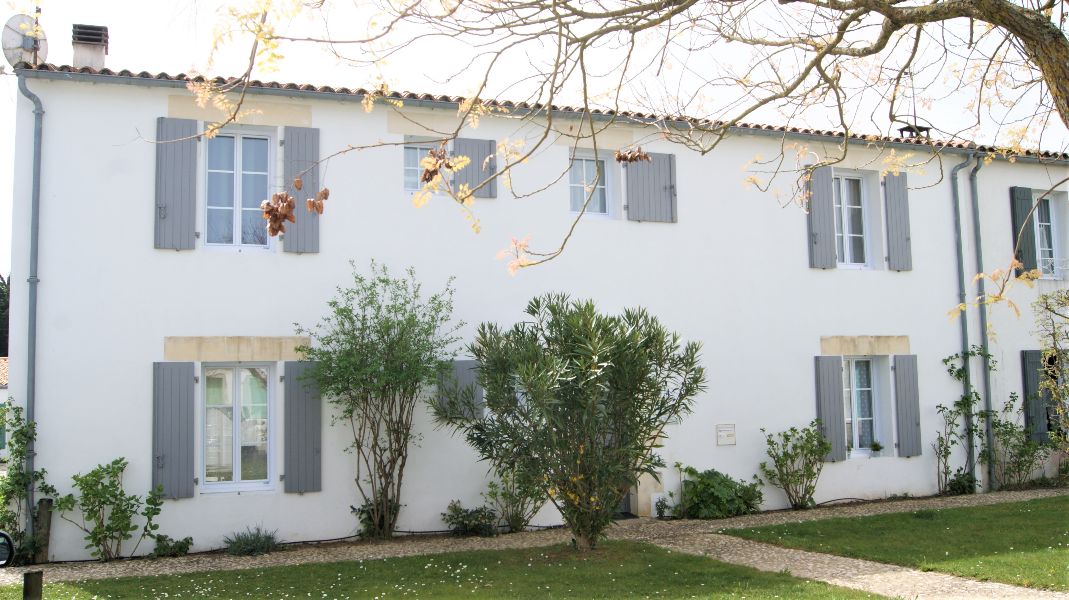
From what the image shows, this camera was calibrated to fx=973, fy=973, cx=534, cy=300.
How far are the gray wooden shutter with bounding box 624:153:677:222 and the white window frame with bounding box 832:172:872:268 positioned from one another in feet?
8.20

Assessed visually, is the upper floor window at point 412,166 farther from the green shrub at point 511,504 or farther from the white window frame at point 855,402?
the white window frame at point 855,402

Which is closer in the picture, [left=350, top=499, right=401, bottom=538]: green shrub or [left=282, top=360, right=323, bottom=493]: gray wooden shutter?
[left=282, top=360, right=323, bottom=493]: gray wooden shutter

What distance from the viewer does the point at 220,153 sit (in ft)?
34.2

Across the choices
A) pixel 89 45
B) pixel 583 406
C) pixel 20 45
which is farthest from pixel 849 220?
pixel 20 45

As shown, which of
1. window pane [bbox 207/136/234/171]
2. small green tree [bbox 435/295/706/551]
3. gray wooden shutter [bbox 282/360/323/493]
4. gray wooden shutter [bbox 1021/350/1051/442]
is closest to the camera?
small green tree [bbox 435/295/706/551]

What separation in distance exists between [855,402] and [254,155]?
8301mm

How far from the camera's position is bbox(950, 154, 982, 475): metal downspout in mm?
13297

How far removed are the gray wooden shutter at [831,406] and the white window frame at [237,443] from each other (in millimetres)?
6759

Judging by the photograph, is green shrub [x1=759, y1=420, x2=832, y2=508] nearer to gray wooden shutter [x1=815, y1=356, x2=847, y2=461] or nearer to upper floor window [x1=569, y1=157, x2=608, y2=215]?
gray wooden shutter [x1=815, y1=356, x2=847, y2=461]

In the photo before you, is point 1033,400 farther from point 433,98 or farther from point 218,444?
point 218,444

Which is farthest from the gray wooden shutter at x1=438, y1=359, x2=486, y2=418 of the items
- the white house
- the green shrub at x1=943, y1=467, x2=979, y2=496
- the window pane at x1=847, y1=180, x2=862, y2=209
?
the green shrub at x1=943, y1=467, x2=979, y2=496

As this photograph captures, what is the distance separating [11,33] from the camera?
9.90 metres

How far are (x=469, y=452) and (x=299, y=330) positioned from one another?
7.60ft

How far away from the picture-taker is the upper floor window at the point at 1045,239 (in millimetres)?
14320
